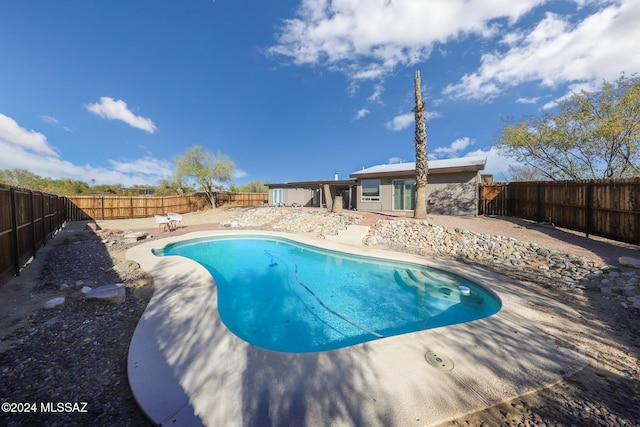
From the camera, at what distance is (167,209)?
807 inches

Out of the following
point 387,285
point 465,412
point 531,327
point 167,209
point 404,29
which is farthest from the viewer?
point 167,209

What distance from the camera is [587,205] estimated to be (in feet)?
24.5

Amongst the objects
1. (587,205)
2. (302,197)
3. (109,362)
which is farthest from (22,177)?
(587,205)

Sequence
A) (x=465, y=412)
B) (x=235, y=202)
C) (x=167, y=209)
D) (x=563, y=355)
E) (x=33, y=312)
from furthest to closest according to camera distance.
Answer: (x=235, y=202) < (x=167, y=209) < (x=33, y=312) < (x=563, y=355) < (x=465, y=412)

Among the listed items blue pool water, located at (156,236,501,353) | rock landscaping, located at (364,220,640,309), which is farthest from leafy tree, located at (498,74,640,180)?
blue pool water, located at (156,236,501,353)

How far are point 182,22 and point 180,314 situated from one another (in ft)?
48.2

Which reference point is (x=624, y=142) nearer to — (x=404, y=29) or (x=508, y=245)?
(x=508, y=245)

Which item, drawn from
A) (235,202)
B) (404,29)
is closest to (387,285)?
(404,29)

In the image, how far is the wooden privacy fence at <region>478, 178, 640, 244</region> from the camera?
6.21m

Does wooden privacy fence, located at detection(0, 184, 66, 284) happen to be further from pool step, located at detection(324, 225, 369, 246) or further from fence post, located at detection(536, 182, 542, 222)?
fence post, located at detection(536, 182, 542, 222)

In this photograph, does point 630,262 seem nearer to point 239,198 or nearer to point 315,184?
point 315,184

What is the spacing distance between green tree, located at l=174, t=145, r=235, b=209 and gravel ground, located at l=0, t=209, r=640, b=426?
18638mm

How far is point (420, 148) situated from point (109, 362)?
11.1 m

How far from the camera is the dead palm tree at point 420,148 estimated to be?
9938 mm
